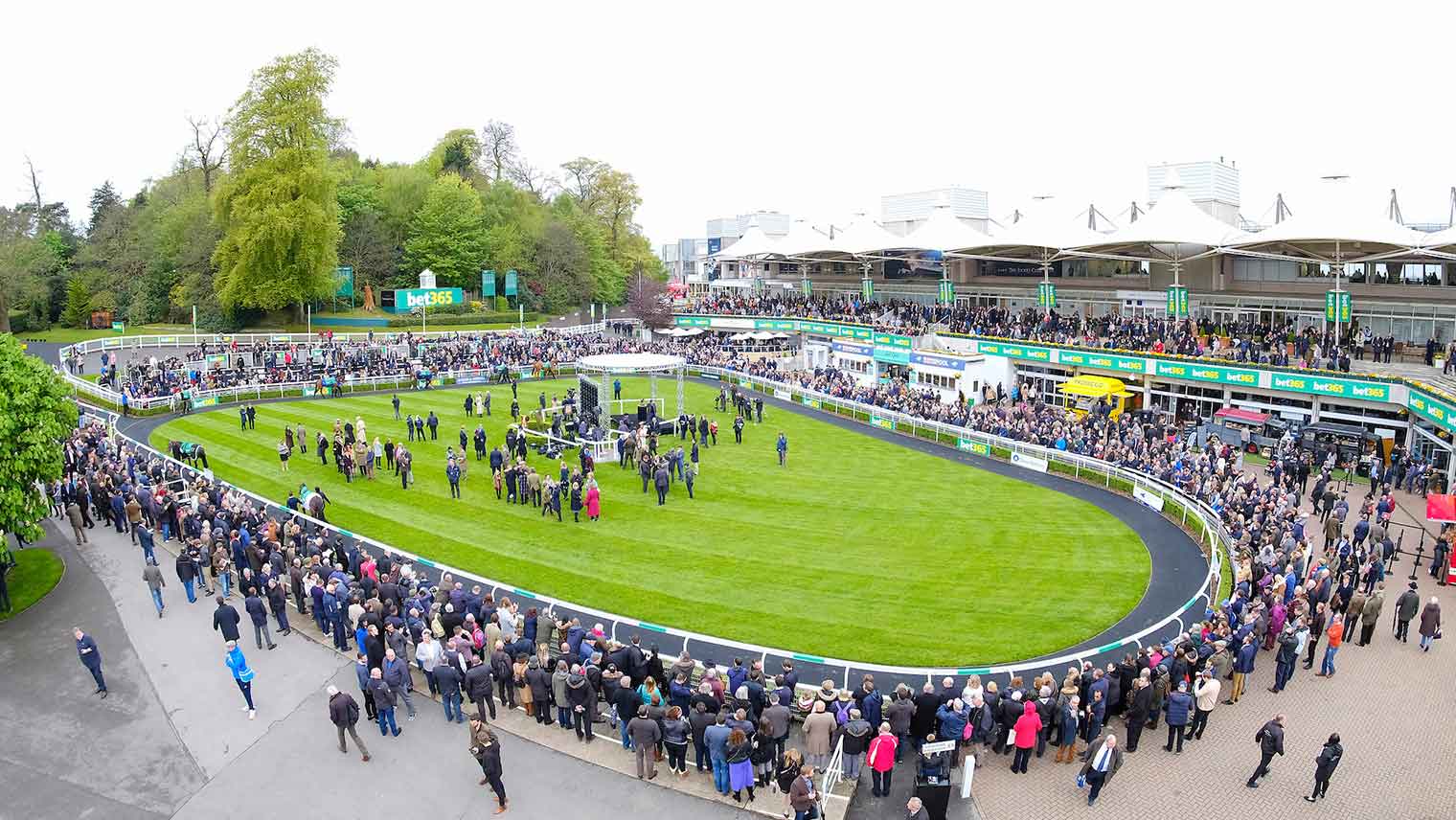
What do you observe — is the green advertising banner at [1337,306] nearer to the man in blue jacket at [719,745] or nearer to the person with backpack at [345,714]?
the man in blue jacket at [719,745]

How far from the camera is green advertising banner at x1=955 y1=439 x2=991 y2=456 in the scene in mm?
28219

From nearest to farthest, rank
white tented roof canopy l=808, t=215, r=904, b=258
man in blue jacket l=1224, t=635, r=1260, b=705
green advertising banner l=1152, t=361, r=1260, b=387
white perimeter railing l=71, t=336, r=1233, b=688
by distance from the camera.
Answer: white perimeter railing l=71, t=336, r=1233, b=688 < man in blue jacket l=1224, t=635, r=1260, b=705 < green advertising banner l=1152, t=361, r=1260, b=387 < white tented roof canopy l=808, t=215, r=904, b=258

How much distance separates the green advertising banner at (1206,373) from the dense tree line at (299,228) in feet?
144

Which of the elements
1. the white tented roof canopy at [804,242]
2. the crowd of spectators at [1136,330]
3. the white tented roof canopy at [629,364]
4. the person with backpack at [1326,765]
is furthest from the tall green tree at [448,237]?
the person with backpack at [1326,765]

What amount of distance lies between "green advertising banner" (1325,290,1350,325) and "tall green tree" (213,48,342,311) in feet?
160

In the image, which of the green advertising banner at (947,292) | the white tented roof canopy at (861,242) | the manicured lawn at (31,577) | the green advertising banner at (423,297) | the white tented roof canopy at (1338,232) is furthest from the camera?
the green advertising banner at (423,297)

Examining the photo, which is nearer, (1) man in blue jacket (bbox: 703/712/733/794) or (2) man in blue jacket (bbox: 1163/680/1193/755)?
(1) man in blue jacket (bbox: 703/712/733/794)

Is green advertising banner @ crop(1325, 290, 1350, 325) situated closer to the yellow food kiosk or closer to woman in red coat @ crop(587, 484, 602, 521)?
the yellow food kiosk

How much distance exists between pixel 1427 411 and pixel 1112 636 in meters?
16.3

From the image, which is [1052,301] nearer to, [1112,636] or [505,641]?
[1112,636]

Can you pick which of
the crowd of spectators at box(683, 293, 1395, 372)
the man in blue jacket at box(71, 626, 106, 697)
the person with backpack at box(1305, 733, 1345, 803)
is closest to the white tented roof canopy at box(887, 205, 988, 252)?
the crowd of spectators at box(683, 293, 1395, 372)

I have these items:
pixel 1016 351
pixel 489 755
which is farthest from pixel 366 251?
pixel 489 755

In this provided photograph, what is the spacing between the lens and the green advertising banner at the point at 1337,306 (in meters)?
31.6

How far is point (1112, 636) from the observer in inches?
595
